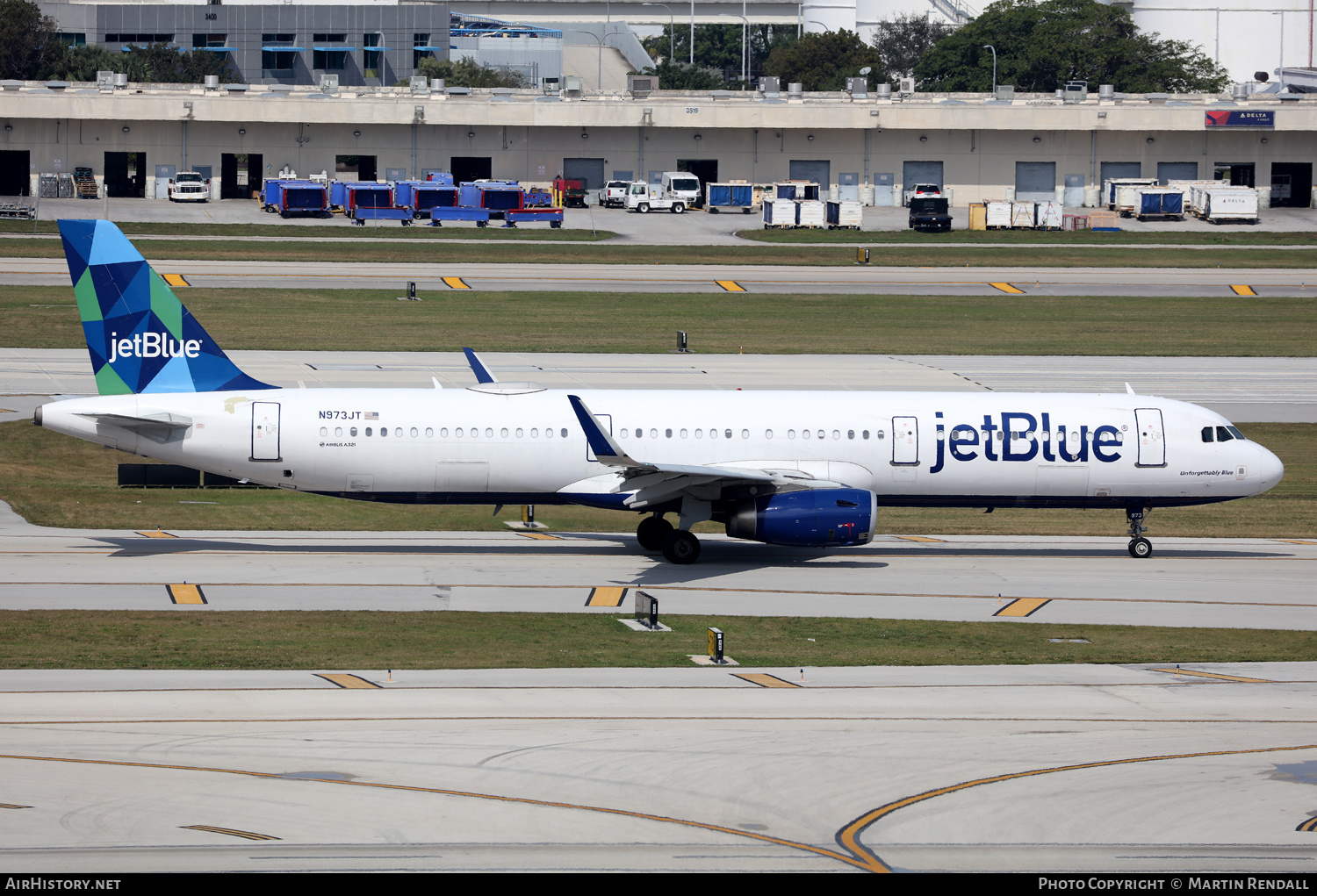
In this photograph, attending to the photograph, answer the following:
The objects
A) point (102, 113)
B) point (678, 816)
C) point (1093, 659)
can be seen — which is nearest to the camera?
point (678, 816)

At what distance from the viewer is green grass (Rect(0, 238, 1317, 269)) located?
89500 millimetres

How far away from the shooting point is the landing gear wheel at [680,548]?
36438 mm

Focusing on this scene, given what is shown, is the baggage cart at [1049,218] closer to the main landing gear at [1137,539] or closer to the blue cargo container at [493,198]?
the blue cargo container at [493,198]

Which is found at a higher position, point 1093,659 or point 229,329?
point 229,329

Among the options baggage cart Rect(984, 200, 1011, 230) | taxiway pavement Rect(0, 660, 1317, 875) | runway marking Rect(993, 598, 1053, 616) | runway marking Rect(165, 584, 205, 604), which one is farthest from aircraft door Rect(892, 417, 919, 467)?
baggage cart Rect(984, 200, 1011, 230)

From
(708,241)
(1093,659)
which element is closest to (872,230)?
(708,241)

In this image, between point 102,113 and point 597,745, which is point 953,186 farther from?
point 597,745

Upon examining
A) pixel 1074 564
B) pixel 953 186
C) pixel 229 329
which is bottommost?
pixel 1074 564

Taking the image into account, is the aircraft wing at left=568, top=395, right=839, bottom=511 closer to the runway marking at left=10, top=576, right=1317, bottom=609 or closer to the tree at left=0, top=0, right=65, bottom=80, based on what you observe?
the runway marking at left=10, top=576, right=1317, bottom=609

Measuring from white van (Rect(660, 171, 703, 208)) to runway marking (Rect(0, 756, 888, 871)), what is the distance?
100528mm

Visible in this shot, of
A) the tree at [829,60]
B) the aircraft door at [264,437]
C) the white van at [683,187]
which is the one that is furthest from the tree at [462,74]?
the aircraft door at [264,437]

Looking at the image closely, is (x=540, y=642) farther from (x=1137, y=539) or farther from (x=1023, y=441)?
(x=1137, y=539)

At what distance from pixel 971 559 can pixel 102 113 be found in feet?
323

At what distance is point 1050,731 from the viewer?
77.1 feet
